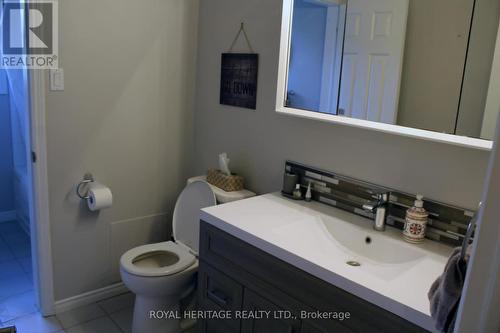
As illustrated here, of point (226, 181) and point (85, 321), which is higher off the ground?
point (226, 181)

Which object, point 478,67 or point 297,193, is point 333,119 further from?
point 478,67

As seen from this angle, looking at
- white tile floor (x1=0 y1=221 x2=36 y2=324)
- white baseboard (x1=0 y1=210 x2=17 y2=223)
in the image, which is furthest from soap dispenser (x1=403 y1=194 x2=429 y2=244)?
white baseboard (x1=0 y1=210 x2=17 y2=223)

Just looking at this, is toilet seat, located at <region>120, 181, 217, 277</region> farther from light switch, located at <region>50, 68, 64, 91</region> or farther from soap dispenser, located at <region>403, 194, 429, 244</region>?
soap dispenser, located at <region>403, 194, 429, 244</region>

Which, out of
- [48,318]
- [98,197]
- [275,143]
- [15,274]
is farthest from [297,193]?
[15,274]

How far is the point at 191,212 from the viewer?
244 centimetres

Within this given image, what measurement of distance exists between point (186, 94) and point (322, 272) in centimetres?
167

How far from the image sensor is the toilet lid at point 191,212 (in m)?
2.35

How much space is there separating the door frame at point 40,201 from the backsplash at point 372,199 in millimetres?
1270

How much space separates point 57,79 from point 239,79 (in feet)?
3.11

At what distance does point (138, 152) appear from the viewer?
8.47 feet

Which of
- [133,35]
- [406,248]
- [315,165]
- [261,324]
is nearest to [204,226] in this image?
[261,324]

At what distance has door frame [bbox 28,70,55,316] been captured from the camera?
7.03 feet

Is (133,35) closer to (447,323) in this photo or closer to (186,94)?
(186,94)

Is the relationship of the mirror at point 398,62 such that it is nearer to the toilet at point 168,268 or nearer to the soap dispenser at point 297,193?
the soap dispenser at point 297,193
